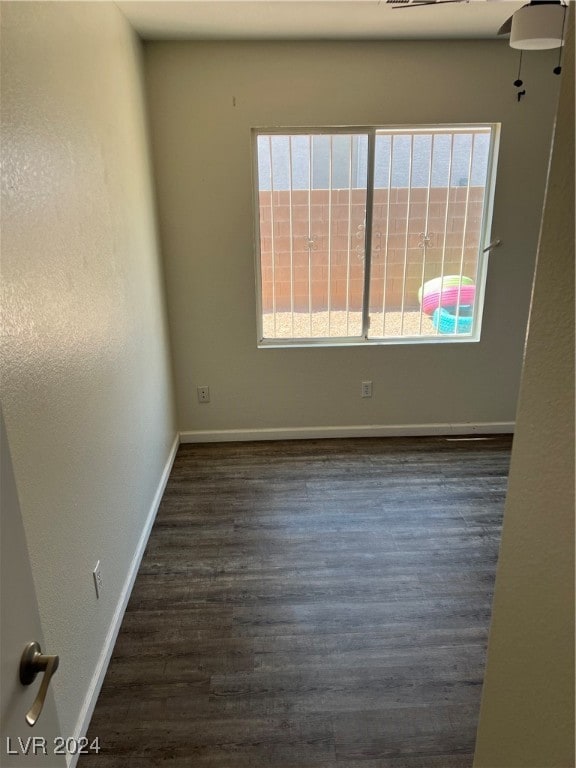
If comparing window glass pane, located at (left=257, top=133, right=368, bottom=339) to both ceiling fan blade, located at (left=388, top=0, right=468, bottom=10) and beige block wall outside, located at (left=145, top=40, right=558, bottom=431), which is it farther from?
ceiling fan blade, located at (left=388, top=0, right=468, bottom=10)

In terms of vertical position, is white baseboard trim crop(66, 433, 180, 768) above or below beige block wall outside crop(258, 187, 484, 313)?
below

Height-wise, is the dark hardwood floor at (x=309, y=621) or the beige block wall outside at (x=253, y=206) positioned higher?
the beige block wall outside at (x=253, y=206)

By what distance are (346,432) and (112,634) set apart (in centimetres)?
219

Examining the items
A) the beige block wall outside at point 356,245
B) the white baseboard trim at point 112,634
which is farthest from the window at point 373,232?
the white baseboard trim at point 112,634

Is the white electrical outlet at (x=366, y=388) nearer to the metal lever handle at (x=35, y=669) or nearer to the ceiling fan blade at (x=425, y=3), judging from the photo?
the ceiling fan blade at (x=425, y=3)

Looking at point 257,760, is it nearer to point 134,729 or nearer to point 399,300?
point 134,729

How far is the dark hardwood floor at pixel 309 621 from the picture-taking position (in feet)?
5.62

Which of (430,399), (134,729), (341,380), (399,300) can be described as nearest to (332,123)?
(399,300)

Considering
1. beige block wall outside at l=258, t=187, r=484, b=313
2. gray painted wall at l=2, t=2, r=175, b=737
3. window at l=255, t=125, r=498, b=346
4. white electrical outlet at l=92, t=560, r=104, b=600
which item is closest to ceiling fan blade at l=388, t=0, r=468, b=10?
window at l=255, t=125, r=498, b=346

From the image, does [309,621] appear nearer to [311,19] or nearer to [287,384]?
[287,384]

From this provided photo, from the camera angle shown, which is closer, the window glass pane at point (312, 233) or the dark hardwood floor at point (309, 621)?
the dark hardwood floor at point (309, 621)

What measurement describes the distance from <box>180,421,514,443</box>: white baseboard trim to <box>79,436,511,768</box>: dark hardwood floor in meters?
0.37

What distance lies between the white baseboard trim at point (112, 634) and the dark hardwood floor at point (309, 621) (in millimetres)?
40

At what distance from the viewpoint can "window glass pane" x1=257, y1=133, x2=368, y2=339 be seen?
130 inches
